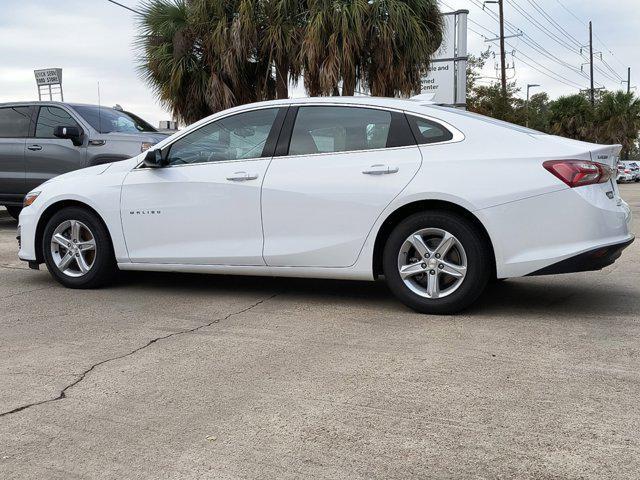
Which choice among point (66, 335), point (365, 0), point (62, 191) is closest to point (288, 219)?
point (66, 335)

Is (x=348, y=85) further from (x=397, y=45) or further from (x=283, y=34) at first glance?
(x=283, y=34)

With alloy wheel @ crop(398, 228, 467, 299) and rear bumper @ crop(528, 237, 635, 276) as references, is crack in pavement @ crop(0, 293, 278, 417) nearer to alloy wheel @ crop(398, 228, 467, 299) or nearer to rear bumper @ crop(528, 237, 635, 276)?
alloy wheel @ crop(398, 228, 467, 299)

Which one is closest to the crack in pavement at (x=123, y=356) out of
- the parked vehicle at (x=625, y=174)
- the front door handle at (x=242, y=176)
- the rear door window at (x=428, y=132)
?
the front door handle at (x=242, y=176)

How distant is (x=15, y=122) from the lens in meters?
11.3

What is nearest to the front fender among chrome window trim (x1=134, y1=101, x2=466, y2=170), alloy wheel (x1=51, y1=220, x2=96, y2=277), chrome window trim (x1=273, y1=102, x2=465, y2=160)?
alloy wheel (x1=51, y1=220, x2=96, y2=277)

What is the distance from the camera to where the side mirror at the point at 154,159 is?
19.9 feet

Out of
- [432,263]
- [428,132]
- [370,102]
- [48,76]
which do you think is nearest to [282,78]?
[48,76]

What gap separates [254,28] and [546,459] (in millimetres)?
14586

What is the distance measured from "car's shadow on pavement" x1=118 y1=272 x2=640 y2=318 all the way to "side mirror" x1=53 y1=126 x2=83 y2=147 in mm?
3778

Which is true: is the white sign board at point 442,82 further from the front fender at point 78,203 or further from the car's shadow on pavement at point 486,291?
the front fender at point 78,203

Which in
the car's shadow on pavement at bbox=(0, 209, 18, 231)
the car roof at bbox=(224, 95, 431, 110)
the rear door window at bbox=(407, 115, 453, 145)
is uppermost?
the car roof at bbox=(224, 95, 431, 110)

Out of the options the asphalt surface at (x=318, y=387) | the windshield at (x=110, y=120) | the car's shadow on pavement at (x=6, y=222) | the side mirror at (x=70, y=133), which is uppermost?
the windshield at (x=110, y=120)

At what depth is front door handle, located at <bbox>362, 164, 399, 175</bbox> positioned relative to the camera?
17.4 feet

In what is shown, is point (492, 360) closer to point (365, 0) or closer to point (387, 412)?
point (387, 412)
